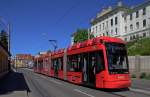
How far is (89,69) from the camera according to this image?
22.9 metres

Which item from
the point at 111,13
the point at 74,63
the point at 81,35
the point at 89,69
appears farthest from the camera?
the point at 81,35

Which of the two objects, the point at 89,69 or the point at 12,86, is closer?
the point at 89,69

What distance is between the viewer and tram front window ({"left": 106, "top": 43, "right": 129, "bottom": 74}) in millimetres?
20391

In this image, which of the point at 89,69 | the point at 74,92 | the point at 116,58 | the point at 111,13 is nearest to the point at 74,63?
the point at 89,69

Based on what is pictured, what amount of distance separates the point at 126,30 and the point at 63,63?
5313cm

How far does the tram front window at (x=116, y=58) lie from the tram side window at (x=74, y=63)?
497 centimetres

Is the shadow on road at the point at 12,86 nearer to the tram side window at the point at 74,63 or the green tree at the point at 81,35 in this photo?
the tram side window at the point at 74,63

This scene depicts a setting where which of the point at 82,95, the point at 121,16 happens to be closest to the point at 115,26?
the point at 121,16

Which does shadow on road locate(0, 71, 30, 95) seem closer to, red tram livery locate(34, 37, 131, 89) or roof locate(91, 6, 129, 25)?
red tram livery locate(34, 37, 131, 89)

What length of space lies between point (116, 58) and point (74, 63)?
6950 mm

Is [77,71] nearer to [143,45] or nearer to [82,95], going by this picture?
[82,95]

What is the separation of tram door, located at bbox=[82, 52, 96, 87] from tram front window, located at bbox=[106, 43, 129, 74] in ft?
5.18

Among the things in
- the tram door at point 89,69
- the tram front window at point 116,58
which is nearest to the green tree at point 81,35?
the tram door at point 89,69

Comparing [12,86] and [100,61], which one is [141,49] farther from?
[100,61]
